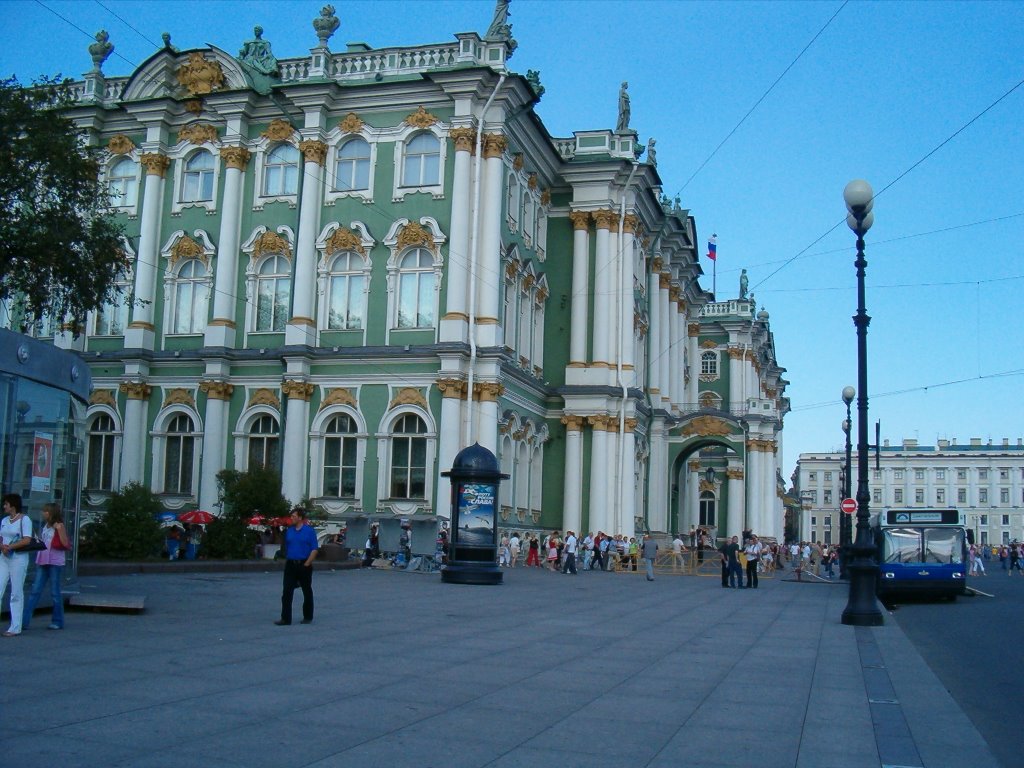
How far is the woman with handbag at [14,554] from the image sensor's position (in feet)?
44.2

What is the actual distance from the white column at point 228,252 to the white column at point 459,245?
9.13m

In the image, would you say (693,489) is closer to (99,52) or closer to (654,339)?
(654,339)

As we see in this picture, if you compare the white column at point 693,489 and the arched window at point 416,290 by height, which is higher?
the arched window at point 416,290

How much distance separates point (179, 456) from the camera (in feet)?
143

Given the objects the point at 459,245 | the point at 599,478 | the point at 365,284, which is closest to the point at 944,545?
the point at 599,478

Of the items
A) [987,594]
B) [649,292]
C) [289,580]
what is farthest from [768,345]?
[289,580]

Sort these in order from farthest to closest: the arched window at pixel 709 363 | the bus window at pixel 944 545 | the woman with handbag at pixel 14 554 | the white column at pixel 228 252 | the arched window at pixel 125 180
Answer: the arched window at pixel 709 363
the arched window at pixel 125 180
the white column at pixel 228 252
the bus window at pixel 944 545
the woman with handbag at pixel 14 554

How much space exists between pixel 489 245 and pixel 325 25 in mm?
11635

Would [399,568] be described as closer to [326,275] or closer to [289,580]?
[326,275]

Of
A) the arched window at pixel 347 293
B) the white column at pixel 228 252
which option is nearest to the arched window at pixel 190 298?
the white column at pixel 228 252

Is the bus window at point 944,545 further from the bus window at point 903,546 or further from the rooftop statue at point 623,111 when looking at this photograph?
the rooftop statue at point 623,111

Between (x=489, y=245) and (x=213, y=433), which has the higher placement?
(x=489, y=245)

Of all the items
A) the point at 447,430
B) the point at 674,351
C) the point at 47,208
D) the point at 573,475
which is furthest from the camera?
the point at 674,351

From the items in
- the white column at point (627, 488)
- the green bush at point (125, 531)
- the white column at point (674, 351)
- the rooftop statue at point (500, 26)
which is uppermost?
the rooftop statue at point (500, 26)
